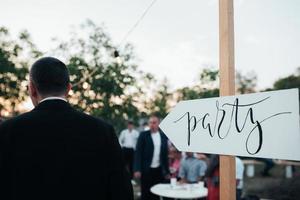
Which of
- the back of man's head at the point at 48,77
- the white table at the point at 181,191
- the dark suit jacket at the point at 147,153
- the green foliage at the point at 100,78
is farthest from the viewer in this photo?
the green foliage at the point at 100,78

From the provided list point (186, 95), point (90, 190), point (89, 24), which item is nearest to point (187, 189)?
point (90, 190)

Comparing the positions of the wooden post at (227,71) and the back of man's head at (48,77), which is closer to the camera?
the back of man's head at (48,77)

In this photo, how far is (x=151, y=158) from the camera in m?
6.29

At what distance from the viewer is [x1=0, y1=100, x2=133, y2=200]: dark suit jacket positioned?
1429 millimetres

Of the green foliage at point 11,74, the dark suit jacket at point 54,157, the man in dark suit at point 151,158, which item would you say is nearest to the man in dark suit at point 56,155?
the dark suit jacket at point 54,157

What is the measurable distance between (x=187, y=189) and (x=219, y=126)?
3.91 m

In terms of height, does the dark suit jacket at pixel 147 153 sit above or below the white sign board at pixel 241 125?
below

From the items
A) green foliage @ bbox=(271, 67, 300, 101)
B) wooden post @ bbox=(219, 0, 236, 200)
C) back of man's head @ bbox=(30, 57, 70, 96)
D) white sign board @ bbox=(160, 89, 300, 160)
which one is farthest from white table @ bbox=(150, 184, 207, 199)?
green foliage @ bbox=(271, 67, 300, 101)

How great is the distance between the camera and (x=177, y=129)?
211 centimetres

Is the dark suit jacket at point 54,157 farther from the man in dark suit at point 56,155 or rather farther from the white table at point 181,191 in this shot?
the white table at point 181,191

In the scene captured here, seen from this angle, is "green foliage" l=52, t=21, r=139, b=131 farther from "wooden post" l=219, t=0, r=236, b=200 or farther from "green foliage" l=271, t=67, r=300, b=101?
"green foliage" l=271, t=67, r=300, b=101

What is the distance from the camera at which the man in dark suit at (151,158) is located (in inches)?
248

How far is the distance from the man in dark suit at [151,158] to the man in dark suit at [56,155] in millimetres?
4689

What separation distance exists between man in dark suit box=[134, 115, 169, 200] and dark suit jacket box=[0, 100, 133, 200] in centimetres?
471
